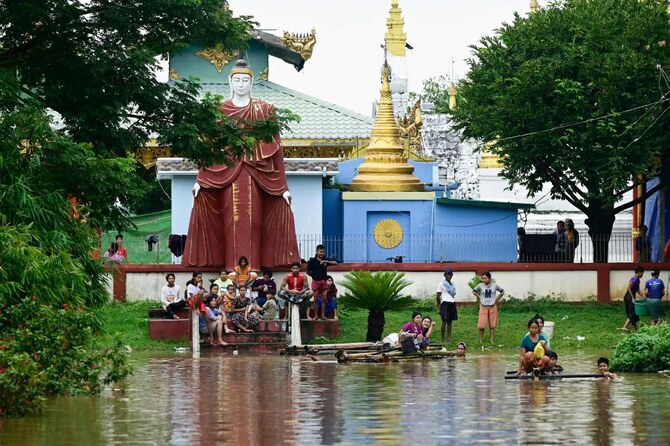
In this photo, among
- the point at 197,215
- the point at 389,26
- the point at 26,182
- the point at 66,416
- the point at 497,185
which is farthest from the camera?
the point at 389,26

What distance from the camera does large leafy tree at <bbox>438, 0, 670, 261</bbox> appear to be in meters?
41.7

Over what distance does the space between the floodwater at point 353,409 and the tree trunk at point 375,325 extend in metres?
5.25

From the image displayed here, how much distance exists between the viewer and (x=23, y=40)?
1087 inches

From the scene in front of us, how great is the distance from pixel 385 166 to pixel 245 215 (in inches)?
309

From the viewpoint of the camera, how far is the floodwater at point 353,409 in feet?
64.3

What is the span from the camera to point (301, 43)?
51656 millimetres

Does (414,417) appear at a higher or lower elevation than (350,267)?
lower

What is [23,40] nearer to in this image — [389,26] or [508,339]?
[508,339]

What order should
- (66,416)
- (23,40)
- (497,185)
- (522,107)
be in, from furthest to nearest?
1. (497,185)
2. (522,107)
3. (23,40)
4. (66,416)

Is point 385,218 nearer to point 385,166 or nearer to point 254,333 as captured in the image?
point 385,166

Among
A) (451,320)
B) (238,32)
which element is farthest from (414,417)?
(451,320)

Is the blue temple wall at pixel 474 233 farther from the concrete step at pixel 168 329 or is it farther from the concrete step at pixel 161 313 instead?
the concrete step at pixel 168 329

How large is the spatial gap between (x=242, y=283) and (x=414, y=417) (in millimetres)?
16027

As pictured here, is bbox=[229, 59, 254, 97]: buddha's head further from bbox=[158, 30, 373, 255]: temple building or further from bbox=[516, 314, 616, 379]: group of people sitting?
bbox=[516, 314, 616, 379]: group of people sitting
